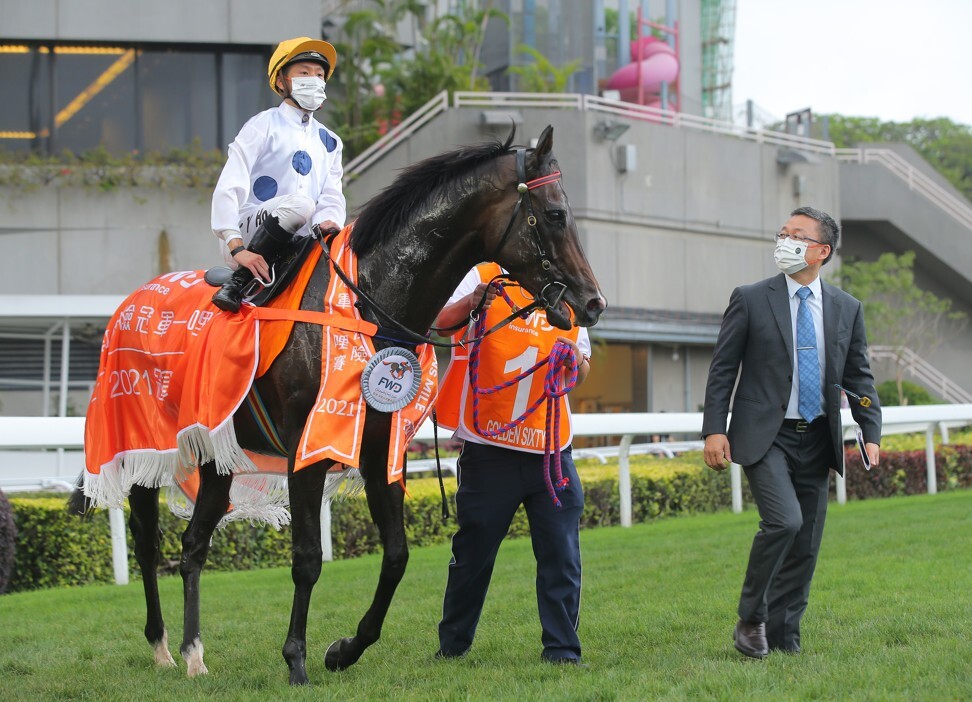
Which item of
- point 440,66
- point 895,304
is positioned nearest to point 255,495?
point 440,66

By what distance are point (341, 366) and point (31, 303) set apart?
38.8 feet

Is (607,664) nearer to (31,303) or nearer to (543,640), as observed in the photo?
(543,640)

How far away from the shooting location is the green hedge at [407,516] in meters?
7.86

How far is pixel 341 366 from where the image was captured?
4406 millimetres

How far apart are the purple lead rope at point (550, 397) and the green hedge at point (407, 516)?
85.6 inches

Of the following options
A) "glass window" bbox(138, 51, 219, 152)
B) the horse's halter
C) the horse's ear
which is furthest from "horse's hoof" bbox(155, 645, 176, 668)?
"glass window" bbox(138, 51, 219, 152)

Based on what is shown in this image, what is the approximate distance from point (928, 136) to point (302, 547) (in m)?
51.0

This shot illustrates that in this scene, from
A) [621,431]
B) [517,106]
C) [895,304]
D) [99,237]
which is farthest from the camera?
[895,304]

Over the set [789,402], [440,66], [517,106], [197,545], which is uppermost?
[440,66]

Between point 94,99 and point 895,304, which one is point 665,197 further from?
point 94,99

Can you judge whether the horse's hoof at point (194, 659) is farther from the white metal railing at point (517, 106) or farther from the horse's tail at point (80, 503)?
the white metal railing at point (517, 106)

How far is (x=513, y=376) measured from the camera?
4887 mm

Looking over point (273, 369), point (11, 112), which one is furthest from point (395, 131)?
point (273, 369)

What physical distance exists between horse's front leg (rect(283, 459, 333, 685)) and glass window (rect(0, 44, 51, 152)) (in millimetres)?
15446
